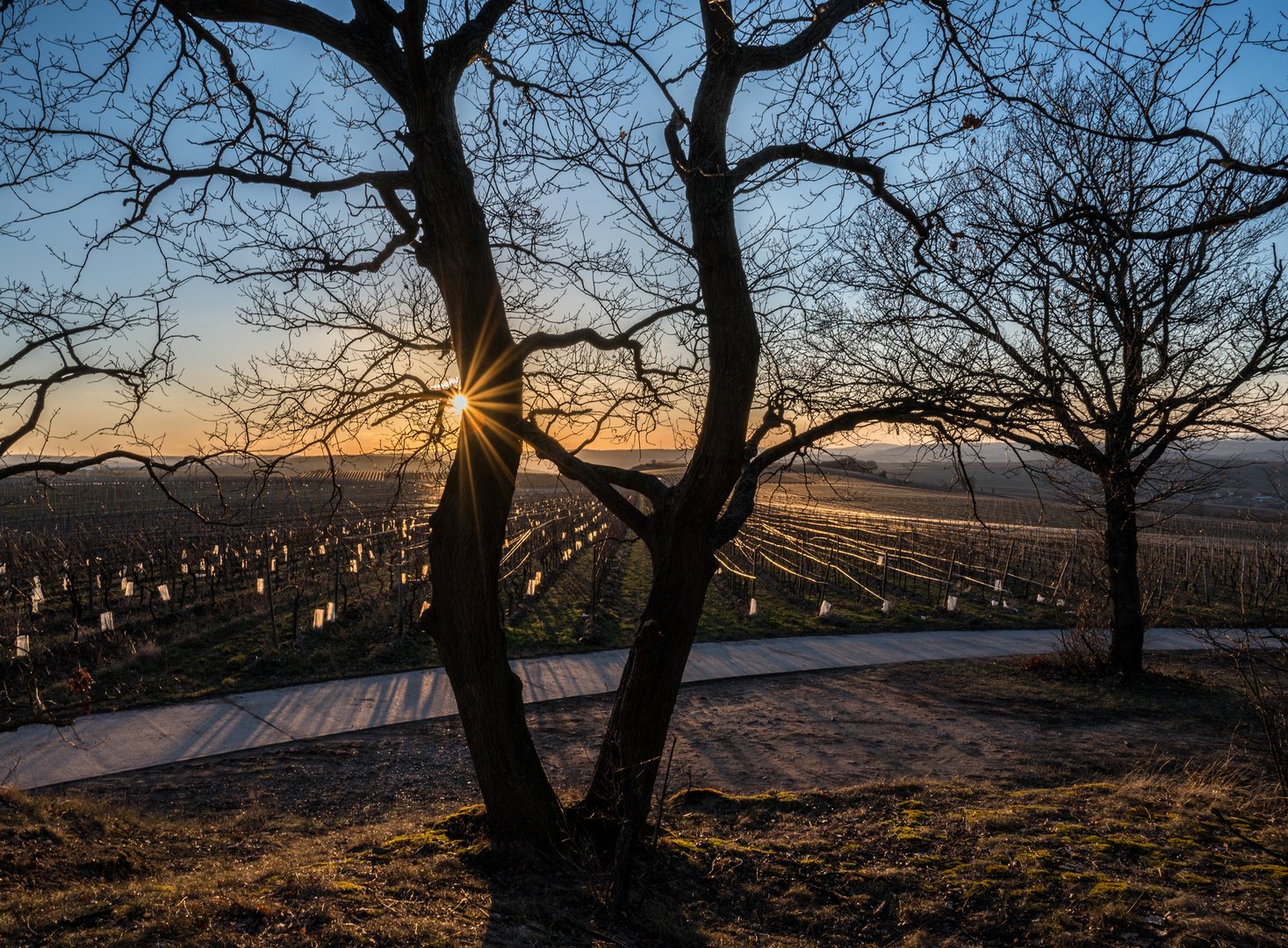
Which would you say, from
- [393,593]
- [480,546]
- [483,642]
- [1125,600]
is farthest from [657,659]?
[393,593]

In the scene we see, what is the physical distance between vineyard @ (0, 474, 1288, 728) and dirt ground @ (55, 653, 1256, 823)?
4.36 feet

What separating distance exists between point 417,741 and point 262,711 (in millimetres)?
1884

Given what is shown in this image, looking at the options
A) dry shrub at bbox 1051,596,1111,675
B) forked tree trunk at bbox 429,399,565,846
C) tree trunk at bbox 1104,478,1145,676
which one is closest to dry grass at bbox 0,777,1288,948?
forked tree trunk at bbox 429,399,565,846

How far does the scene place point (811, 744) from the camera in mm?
7363

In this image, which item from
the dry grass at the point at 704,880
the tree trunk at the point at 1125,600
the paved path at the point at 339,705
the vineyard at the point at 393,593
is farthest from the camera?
the tree trunk at the point at 1125,600

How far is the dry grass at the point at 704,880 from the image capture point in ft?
10.3

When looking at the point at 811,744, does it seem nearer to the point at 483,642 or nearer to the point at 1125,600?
the point at 483,642

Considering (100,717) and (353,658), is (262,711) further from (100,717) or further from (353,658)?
(353,658)

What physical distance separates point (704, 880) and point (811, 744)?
11.3ft

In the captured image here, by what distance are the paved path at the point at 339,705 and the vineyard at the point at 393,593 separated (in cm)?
42

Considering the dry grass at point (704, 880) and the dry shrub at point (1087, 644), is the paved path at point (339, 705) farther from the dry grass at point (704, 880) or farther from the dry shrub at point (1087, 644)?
the dry grass at point (704, 880)

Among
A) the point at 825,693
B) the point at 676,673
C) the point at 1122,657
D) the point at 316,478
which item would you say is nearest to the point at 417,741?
the point at 316,478

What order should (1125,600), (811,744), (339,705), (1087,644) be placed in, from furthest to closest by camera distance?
(1087,644) < (1125,600) < (339,705) < (811,744)

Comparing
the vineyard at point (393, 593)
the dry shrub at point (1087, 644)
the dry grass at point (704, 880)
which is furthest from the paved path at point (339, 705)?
the dry grass at point (704, 880)
